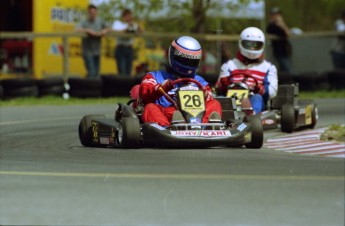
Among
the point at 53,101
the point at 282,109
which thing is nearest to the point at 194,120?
the point at 282,109

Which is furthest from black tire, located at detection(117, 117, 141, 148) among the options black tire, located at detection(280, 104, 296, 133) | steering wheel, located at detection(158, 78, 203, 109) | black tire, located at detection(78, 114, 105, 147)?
black tire, located at detection(280, 104, 296, 133)

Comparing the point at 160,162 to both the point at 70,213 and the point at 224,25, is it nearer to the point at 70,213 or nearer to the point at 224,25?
the point at 70,213

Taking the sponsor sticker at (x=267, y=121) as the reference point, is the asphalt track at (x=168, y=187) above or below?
above

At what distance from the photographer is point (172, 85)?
9.77 metres

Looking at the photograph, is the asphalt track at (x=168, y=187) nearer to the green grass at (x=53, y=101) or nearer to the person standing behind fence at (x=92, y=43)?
the green grass at (x=53, y=101)

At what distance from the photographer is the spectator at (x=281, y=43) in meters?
20.4

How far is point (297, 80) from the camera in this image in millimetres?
19391

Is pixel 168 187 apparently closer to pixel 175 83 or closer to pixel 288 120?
pixel 175 83

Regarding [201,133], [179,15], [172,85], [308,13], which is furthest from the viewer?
[308,13]

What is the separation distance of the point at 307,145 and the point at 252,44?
3420 mm

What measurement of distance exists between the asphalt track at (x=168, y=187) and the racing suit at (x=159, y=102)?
466 mm

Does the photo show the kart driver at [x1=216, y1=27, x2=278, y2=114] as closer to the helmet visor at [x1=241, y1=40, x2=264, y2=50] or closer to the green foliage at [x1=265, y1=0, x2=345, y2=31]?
the helmet visor at [x1=241, y1=40, x2=264, y2=50]

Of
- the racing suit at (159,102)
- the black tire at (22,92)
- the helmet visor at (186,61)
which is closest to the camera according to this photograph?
the racing suit at (159,102)

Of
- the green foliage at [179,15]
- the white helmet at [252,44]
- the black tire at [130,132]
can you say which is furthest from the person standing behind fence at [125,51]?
the black tire at [130,132]
